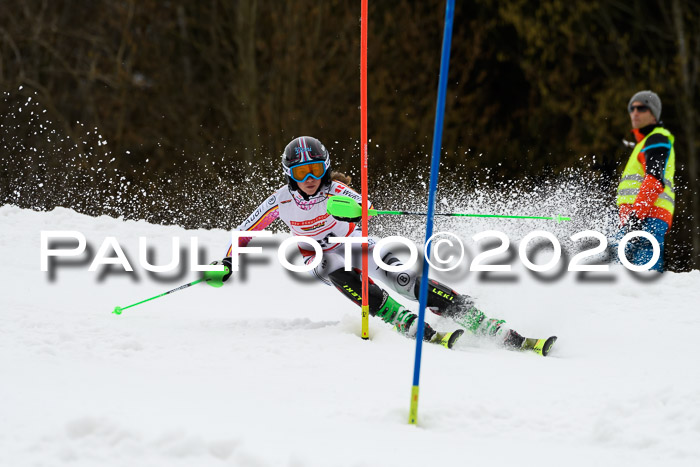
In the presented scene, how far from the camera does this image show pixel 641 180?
21.4 ft

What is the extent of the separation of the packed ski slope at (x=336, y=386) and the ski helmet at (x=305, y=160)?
100cm

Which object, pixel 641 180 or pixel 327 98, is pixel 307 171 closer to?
pixel 641 180

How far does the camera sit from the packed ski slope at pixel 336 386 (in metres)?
2.70

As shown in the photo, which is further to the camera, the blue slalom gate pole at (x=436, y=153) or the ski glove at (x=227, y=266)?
the ski glove at (x=227, y=266)

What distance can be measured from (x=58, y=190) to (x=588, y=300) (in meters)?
11.7

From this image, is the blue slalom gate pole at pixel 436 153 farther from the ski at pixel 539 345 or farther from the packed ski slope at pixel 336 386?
the ski at pixel 539 345

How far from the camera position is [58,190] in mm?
15016

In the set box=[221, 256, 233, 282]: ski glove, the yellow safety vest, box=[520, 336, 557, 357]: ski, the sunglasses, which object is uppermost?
the sunglasses

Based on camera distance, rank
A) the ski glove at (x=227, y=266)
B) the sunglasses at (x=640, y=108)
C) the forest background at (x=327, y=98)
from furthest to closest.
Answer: the forest background at (x=327, y=98) → the sunglasses at (x=640, y=108) → the ski glove at (x=227, y=266)

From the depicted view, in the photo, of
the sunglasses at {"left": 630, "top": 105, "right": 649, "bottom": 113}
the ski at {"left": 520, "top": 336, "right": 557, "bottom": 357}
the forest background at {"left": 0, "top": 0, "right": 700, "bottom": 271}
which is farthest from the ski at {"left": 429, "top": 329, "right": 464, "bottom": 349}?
the forest background at {"left": 0, "top": 0, "right": 700, "bottom": 271}

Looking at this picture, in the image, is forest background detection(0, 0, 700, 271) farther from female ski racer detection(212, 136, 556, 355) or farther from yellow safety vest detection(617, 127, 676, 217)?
female ski racer detection(212, 136, 556, 355)

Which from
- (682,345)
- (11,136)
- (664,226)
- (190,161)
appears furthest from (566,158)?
(11,136)

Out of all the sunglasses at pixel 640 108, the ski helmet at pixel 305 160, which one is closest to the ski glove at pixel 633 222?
the sunglasses at pixel 640 108

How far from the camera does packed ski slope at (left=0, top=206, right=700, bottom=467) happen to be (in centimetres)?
270
